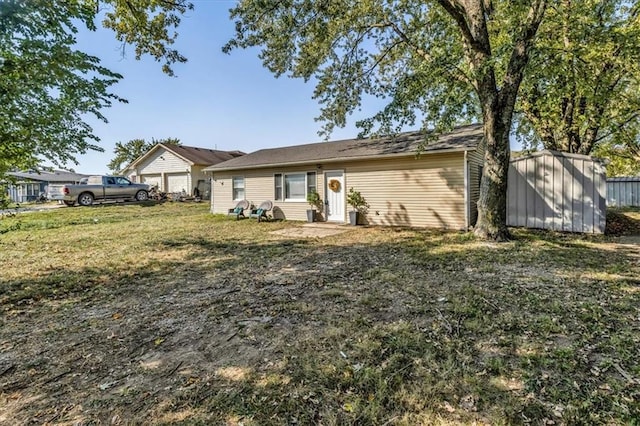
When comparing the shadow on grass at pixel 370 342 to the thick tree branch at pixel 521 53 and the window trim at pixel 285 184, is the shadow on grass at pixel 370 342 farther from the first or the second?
the window trim at pixel 285 184

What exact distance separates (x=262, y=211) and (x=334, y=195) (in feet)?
9.35

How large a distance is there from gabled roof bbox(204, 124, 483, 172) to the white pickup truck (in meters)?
8.25

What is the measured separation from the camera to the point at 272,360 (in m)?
2.78

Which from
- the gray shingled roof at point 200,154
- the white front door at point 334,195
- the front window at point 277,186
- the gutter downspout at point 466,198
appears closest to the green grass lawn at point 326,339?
the gutter downspout at point 466,198

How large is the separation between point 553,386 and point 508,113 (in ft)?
22.1

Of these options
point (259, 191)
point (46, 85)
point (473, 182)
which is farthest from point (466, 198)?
point (46, 85)

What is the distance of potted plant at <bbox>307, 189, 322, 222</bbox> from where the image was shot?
39.0 ft

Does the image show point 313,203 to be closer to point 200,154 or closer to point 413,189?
point 413,189

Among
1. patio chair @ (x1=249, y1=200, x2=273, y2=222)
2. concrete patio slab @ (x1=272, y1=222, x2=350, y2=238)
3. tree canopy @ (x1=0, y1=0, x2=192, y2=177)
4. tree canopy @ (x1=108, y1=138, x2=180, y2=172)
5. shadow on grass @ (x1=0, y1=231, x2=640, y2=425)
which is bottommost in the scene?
shadow on grass @ (x1=0, y1=231, x2=640, y2=425)

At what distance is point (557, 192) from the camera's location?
8.90 metres

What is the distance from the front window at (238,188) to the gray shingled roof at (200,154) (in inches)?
351

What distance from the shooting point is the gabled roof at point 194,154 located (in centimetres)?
2248

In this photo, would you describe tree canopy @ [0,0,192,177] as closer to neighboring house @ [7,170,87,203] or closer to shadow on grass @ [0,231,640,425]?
neighboring house @ [7,170,87,203]

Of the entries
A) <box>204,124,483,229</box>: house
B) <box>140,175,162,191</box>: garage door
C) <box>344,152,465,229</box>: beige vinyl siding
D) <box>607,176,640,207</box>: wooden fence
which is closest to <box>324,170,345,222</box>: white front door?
<box>204,124,483,229</box>: house
